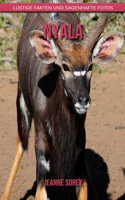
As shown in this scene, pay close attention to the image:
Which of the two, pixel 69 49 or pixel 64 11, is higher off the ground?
pixel 64 11

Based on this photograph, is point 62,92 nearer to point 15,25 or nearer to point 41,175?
point 41,175

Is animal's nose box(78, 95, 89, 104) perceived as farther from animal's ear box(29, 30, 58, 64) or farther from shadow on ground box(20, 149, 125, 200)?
shadow on ground box(20, 149, 125, 200)

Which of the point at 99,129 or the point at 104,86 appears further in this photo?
the point at 104,86

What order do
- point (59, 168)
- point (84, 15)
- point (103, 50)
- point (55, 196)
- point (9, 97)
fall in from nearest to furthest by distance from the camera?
point (103, 50) < point (59, 168) < point (55, 196) < point (9, 97) < point (84, 15)

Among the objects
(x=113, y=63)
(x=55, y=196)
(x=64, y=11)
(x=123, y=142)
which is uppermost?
(x=64, y=11)

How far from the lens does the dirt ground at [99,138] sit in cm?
464

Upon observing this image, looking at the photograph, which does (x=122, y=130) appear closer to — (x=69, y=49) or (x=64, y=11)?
(x=64, y=11)

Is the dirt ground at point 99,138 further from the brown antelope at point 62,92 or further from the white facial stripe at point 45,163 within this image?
the white facial stripe at point 45,163

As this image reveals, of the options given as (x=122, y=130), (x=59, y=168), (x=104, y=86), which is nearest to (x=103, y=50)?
(x=59, y=168)

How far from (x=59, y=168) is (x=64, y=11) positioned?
1.66m

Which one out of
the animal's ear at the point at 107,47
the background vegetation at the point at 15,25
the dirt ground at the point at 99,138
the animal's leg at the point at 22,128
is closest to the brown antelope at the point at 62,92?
the animal's ear at the point at 107,47

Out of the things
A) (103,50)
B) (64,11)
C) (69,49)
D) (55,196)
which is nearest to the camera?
(69,49)

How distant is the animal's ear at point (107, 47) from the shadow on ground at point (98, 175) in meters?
1.75

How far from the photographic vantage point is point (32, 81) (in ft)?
13.0
